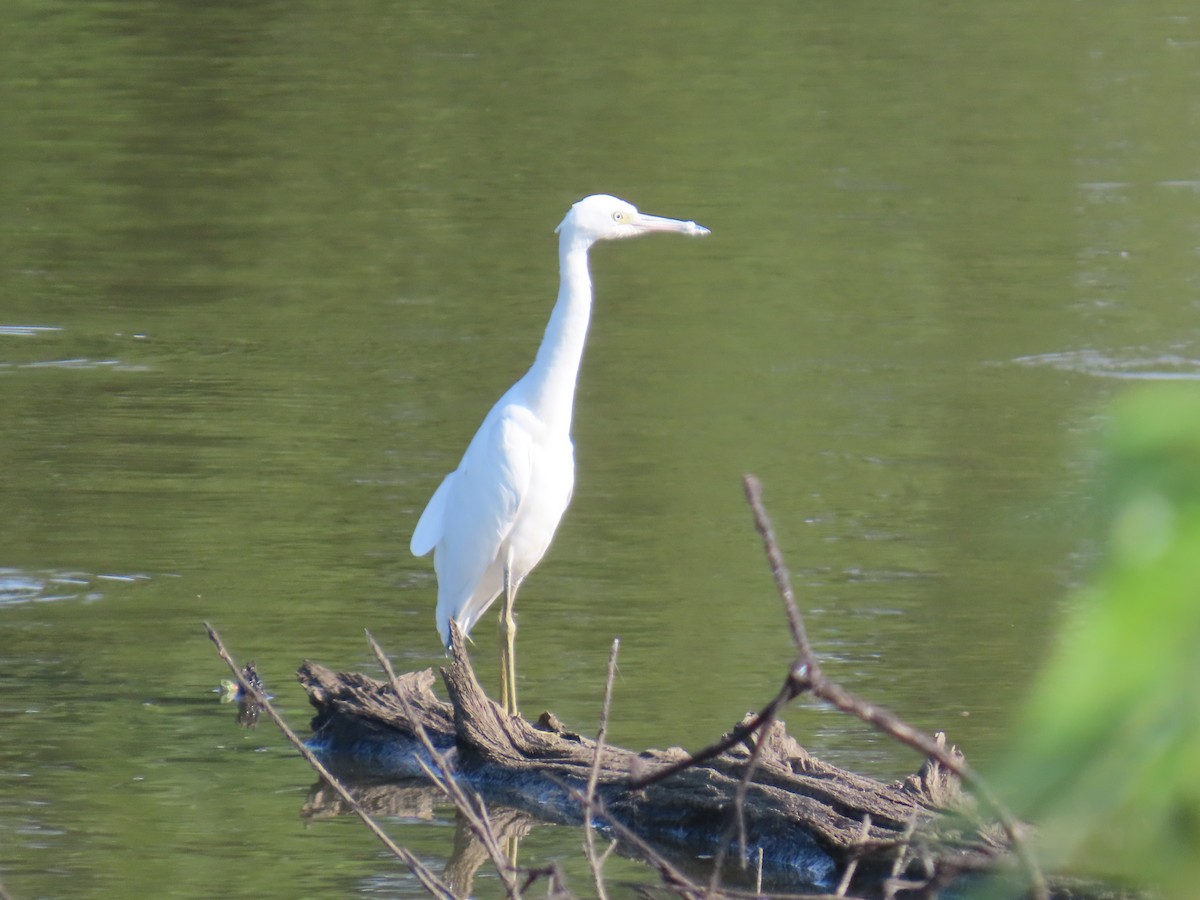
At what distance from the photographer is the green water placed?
267 inches

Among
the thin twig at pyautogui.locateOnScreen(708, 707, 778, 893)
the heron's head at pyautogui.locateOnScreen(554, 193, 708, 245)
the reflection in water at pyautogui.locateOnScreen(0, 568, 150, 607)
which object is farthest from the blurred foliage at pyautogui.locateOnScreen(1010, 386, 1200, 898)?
the reflection in water at pyautogui.locateOnScreen(0, 568, 150, 607)

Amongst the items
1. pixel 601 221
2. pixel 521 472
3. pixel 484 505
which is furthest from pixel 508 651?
pixel 601 221

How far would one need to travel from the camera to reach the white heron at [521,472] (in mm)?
6379

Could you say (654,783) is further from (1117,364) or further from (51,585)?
(1117,364)

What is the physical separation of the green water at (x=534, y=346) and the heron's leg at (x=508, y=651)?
Answer: 0.47m

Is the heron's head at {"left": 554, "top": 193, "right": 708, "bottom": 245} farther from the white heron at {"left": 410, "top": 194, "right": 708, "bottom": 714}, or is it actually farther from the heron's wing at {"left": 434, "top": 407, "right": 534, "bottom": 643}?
the heron's wing at {"left": 434, "top": 407, "right": 534, "bottom": 643}

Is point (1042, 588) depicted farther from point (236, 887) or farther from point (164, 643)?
point (236, 887)

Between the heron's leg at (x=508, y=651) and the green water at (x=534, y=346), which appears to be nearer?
the heron's leg at (x=508, y=651)

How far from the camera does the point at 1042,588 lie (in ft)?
28.0

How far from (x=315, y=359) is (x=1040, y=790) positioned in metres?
12.2

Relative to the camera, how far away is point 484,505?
6.42 m

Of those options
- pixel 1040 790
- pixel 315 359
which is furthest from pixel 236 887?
pixel 315 359

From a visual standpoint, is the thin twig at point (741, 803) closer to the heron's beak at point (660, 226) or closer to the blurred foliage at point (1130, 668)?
the blurred foliage at point (1130, 668)

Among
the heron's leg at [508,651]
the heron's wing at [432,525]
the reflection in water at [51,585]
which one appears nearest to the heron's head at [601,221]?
the heron's wing at [432,525]
